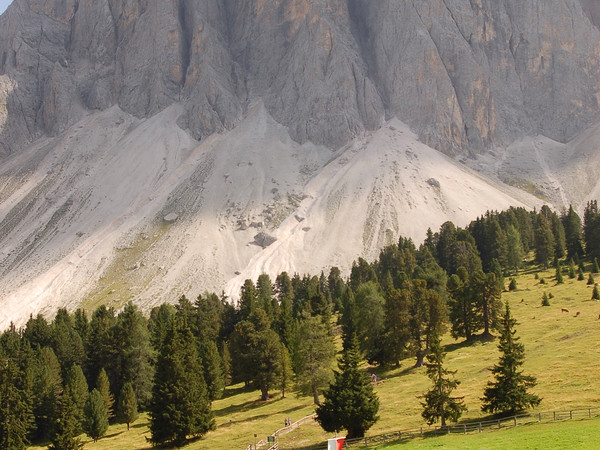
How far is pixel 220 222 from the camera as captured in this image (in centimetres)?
18775

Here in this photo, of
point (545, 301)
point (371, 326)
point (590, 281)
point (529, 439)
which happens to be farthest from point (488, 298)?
point (529, 439)

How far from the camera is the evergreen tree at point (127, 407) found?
222ft

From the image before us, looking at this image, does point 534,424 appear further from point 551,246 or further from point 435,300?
point 551,246

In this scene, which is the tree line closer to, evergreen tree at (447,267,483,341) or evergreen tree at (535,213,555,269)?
evergreen tree at (447,267,483,341)

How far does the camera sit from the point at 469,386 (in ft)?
178

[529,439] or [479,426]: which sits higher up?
[529,439]

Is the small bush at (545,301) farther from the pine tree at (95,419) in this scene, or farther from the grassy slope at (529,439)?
the pine tree at (95,419)

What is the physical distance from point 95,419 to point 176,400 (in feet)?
44.0

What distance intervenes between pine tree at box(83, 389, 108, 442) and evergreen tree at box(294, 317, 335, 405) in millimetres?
20769

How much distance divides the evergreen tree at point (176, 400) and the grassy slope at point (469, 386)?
Answer: 5.69ft

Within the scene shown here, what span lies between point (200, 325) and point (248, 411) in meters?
31.1

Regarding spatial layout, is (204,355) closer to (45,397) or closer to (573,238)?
(45,397)

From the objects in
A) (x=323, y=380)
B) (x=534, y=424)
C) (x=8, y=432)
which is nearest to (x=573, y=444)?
(x=534, y=424)

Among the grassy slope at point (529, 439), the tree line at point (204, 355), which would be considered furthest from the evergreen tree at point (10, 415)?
the grassy slope at point (529, 439)
